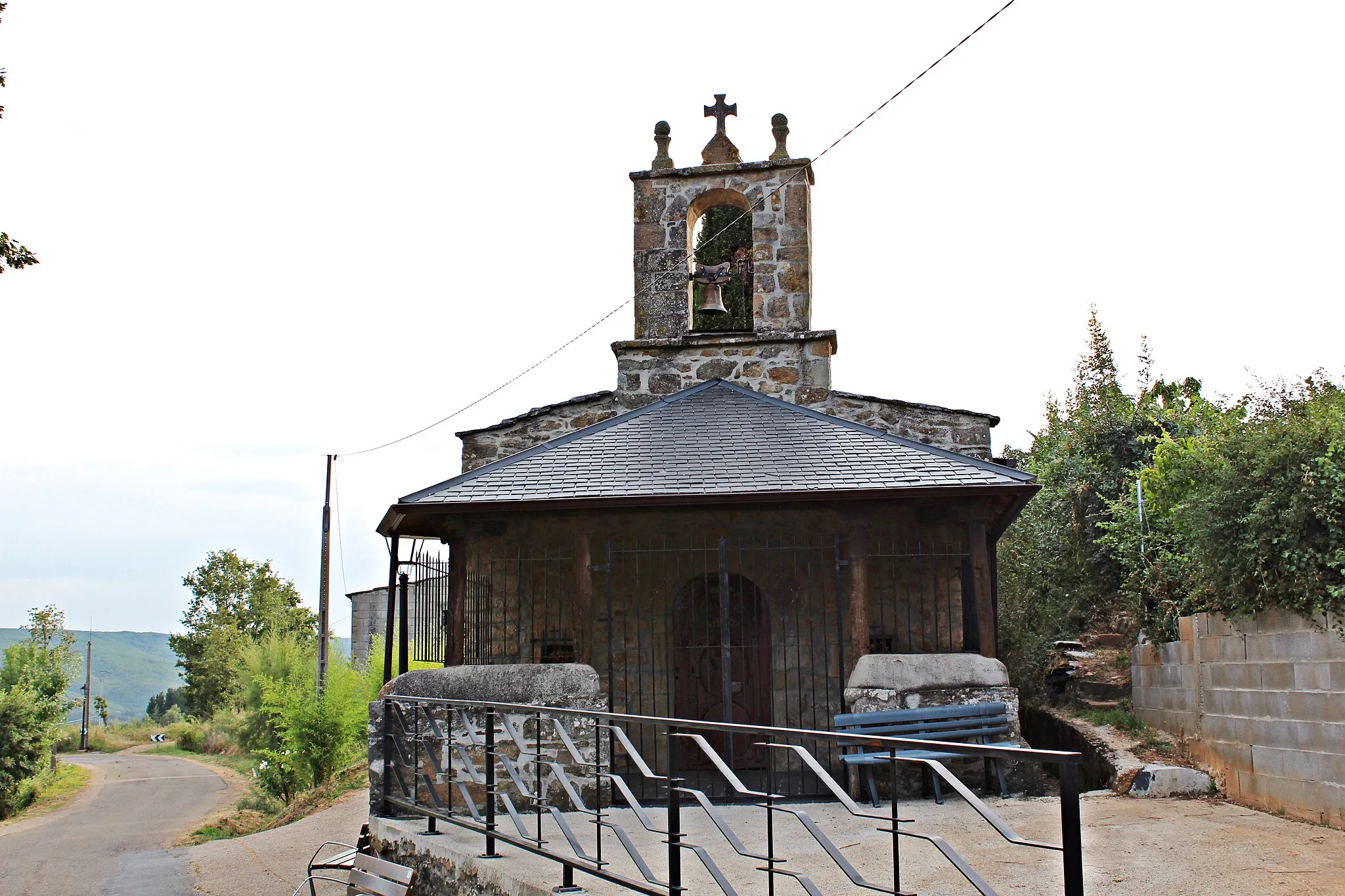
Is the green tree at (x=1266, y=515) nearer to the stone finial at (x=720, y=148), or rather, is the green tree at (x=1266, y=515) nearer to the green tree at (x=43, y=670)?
the stone finial at (x=720, y=148)

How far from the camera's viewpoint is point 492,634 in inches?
384

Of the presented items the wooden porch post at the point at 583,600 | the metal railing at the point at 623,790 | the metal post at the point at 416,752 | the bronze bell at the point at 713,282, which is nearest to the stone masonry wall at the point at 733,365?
the bronze bell at the point at 713,282

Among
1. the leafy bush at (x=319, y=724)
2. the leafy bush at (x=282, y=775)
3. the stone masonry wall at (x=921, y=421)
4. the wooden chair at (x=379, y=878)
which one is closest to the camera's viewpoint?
the wooden chair at (x=379, y=878)

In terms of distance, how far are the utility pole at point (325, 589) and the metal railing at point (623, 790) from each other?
10976 mm

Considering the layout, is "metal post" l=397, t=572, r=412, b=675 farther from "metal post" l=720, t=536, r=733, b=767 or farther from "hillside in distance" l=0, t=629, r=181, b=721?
"hillside in distance" l=0, t=629, r=181, b=721

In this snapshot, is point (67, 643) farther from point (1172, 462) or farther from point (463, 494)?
point (1172, 462)

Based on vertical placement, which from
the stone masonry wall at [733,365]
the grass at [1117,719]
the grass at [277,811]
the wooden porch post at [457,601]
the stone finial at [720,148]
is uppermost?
the stone finial at [720,148]

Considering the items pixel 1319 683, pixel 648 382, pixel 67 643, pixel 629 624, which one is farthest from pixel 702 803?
pixel 67 643

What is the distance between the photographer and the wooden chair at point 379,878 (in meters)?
5.30

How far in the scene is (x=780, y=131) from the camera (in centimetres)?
1145

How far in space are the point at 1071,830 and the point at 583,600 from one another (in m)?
5.55

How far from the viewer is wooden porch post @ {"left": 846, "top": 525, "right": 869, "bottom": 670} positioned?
7.99 metres

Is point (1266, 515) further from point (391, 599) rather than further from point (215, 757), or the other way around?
point (215, 757)

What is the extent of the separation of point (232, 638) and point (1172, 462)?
1450 inches
